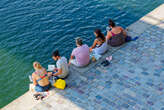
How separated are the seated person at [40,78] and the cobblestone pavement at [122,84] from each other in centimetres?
55

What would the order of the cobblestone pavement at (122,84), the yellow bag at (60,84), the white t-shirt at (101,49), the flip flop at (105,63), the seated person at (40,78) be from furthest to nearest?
the white t-shirt at (101,49) < the flip flop at (105,63) < the yellow bag at (60,84) < the seated person at (40,78) < the cobblestone pavement at (122,84)

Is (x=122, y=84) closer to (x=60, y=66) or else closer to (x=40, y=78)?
(x=60, y=66)

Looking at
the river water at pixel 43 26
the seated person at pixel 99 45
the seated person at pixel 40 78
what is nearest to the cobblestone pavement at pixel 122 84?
the seated person at pixel 40 78

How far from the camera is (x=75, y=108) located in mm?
10742

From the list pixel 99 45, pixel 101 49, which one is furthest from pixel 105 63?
pixel 99 45

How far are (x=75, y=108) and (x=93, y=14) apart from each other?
891 cm

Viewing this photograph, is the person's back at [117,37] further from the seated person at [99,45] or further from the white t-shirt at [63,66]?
A: the white t-shirt at [63,66]

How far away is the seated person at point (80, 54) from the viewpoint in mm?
12113

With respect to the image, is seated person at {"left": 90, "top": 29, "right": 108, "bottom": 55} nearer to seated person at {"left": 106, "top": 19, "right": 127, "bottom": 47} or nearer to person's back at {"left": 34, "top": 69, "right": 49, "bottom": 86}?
seated person at {"left": 106, "top": 19, "right": 127, "bottom": 47}

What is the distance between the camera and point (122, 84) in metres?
11.6

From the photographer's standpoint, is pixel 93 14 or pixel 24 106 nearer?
pixel 24 106

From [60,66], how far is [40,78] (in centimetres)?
103

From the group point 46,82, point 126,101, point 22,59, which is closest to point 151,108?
point 126,101

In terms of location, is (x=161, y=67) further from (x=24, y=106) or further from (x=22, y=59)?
(x=22, y=59)
